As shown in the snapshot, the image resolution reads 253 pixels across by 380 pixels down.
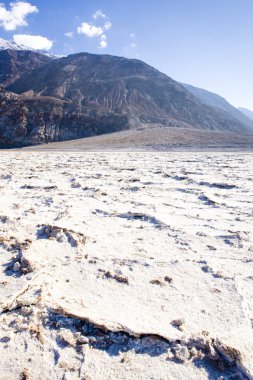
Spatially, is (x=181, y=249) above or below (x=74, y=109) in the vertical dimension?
below

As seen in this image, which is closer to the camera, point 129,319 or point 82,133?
point 129,319

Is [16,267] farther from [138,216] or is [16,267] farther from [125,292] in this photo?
[138,216]

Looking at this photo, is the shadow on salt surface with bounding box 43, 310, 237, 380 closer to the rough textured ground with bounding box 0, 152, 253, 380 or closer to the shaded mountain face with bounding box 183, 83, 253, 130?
the rough textured ground with bounding box 0, 152, 253, 380

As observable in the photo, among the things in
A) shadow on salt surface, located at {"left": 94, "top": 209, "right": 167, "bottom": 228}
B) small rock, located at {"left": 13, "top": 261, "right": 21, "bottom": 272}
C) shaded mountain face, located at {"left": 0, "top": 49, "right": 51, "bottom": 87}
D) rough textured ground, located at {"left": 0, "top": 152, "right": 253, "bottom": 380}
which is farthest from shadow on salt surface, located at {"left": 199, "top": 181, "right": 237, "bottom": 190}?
shaded mountain face, located at {"left": 0, "top": 49, "right": 51, "bottom": 87}

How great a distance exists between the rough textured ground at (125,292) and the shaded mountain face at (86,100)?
5238 cm

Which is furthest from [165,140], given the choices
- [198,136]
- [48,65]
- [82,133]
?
[48,65]

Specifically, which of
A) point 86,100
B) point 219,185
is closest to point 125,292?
point 219,185

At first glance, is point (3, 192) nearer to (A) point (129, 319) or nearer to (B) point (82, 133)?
(A) point (129, 319)

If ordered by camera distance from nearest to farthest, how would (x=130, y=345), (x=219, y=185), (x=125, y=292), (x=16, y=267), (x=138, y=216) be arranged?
1. (x=130, y=345)
2. (x=125, y=292)
3. (x=16, y=267)
4. (x=138, y=216)
5. (x=219, y=185)

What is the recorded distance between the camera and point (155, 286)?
2809 millimetres

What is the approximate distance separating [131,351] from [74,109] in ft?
208

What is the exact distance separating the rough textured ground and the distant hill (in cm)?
5178

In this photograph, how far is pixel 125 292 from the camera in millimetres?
2707

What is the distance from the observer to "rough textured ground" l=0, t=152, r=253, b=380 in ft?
6.48
